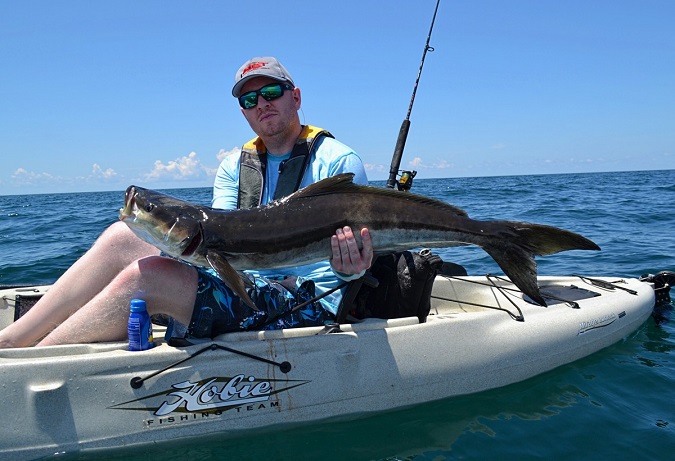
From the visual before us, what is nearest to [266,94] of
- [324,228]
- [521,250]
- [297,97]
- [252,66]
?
[252,66]

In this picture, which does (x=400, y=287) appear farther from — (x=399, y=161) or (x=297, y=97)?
(x=399, y=161)

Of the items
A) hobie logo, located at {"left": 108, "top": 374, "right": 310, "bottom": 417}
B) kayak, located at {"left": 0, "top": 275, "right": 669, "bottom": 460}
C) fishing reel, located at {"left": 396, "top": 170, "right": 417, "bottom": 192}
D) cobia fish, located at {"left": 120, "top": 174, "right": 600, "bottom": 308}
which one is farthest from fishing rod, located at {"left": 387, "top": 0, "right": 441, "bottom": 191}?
hobie logo, located at {"left": 108, "top": 374, "right": 310, "bottom": 417}

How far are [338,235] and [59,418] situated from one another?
218cm

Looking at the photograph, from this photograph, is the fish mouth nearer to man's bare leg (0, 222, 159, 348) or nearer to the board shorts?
man's bare leg (0, 222, 159, 348)

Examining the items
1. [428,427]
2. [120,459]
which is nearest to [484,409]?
[428,427]

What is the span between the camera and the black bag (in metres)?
4.32

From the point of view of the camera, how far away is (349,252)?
358 centimetres

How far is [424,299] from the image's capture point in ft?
14.8

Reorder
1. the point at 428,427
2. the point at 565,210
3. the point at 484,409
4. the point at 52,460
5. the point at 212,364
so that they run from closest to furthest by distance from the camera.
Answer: the point at 52,460
the point at 212,364
the point at 428,427
the point at 484,409
the point at 565,210

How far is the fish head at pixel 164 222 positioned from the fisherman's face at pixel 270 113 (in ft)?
4.04

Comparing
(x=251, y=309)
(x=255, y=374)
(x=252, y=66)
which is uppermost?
(x=252, y=66)

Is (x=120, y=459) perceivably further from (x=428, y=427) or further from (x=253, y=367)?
(x=428, y=427)

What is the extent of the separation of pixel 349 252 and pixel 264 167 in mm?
1415

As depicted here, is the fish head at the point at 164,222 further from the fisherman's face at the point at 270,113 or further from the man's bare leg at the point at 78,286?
the fisherman's face at the point at 270,113
